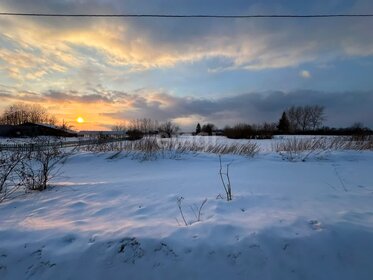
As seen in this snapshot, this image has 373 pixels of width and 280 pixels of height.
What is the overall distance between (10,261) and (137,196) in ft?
8.96

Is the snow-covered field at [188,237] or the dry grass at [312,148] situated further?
the dry grass at [312,148]

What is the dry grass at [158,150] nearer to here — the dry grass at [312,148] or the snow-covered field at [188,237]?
the dry grass at [312,148]

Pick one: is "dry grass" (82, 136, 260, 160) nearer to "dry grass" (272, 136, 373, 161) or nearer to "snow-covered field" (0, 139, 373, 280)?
"dry grass" (272, 136, 373, 161)

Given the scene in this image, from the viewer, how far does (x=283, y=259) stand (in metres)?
3.21

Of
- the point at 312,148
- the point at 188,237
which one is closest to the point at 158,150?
the point at 312,148

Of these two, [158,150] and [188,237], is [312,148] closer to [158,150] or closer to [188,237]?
[158,150]

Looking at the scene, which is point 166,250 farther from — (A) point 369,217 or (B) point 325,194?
(B) point 325,194

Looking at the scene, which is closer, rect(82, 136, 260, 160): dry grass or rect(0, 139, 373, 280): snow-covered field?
rect(0, 139, 373, 280): snow-covered field

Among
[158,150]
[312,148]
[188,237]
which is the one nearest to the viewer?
[188,237]

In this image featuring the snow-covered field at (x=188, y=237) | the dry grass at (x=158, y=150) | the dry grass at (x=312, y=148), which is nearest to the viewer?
the snow-covered field at (x=188, y=237)

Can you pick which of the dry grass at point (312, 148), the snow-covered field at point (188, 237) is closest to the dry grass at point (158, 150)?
the dry grass at point (312, 148)

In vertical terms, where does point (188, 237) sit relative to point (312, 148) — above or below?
below

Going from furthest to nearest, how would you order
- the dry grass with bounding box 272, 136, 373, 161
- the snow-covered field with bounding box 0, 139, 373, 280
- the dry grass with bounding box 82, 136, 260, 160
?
the dry grass with bounding box 82, 136, 260, 160
the dry grass with bounding box 272, 136, 373, 161
the snow-covered field with bounding box 0, 139, 373, 280

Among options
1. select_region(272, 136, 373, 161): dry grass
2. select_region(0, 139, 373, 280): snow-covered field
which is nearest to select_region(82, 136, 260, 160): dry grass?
select_region(272, 136, 373, 161): dry grass
